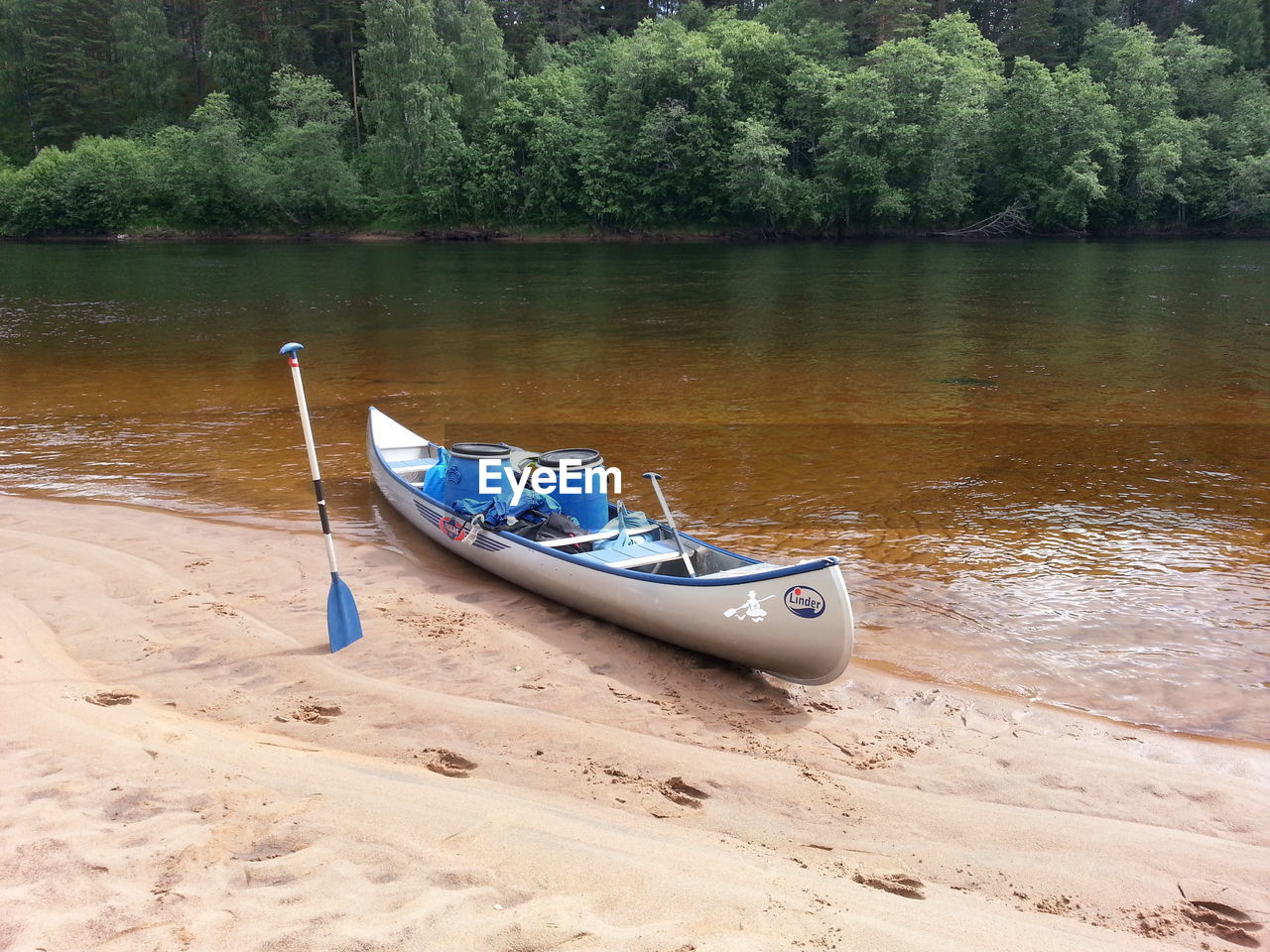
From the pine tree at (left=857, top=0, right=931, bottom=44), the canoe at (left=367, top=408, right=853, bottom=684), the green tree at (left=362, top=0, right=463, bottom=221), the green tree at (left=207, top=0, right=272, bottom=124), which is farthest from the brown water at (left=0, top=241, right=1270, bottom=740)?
the green tree at (left=207, top=0, right=272, bottom=124)

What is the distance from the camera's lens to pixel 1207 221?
51719 millimetres

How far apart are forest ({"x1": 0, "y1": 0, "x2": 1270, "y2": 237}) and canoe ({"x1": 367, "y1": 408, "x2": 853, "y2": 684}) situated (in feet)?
152

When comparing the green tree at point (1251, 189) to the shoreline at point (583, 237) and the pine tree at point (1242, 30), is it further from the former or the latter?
the pine tree at point (1242, 30)

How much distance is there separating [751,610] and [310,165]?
60.2 meters

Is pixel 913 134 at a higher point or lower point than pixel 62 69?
lower

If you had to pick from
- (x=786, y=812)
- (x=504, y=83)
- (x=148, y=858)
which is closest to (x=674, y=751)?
(x=786, y=812)

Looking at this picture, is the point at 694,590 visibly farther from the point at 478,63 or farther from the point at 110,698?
the point at 478,63

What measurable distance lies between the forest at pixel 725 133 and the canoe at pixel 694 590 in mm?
46238

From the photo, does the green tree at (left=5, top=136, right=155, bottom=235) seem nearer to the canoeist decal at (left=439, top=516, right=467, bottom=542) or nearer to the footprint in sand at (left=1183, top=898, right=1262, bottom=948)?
the canoeist decal at (left=439, top=516, right=467, bottom=542)

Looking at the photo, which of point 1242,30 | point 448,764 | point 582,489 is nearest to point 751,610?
point 448,764

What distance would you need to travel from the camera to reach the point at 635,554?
7895mm

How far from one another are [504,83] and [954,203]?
29.5 meters

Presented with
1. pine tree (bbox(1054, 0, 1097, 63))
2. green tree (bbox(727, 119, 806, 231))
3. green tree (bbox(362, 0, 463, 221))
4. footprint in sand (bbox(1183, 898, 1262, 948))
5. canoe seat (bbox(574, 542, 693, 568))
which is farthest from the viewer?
pine tree (bbox(1054, 0, 1097, 63))

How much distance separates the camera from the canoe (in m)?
6.12
